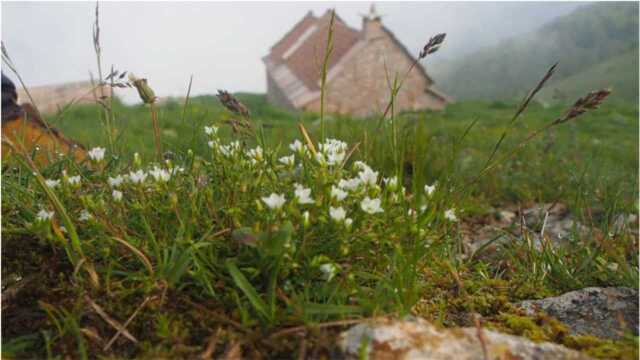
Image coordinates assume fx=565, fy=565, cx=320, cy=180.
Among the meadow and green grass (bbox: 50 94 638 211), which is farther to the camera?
green grass (bbox: 50 94 638 211)

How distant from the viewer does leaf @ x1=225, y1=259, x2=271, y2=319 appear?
2.12 metres

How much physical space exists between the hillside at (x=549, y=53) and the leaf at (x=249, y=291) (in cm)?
5982

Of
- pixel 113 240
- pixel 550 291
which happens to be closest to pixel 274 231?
pixel 113 240

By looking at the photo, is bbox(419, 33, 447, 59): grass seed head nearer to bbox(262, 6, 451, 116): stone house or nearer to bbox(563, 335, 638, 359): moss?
bbox(563, 335, 638, 359): moss

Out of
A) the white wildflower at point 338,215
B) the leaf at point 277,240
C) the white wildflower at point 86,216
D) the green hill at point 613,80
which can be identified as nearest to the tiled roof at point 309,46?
the green hill at point 613,80

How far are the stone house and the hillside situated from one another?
34516mm

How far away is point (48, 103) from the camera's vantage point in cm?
2148

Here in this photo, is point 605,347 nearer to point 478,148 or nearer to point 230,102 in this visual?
point 230,102

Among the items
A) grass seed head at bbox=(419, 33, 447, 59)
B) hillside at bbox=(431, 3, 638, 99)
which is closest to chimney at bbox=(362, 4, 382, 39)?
Answer: grass seed head at bbox=(419, 33, 447, 59)

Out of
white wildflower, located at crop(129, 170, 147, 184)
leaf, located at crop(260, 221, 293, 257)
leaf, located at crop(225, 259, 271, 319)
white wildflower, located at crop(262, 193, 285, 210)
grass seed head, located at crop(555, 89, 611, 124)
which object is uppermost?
grass seed head, located at crop(555, 89, 611, 124)

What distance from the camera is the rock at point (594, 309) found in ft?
8.91

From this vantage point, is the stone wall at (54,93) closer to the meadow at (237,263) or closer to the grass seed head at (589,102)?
the meadow at (237,263)

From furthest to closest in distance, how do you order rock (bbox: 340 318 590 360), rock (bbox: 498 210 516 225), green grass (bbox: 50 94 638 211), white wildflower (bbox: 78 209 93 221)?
rock (bbox: 498 210 516 225) → green grass (bbox: 50 94 638 211) → white wildflower (bbox: 78 209 93 221) → rock (bbox: 340 318 590 360)

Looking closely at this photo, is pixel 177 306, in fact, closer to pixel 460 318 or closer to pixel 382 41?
pixel 460 318
